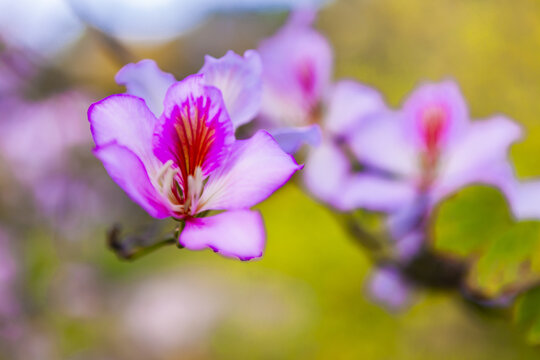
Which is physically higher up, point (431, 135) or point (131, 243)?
point (431, 135)

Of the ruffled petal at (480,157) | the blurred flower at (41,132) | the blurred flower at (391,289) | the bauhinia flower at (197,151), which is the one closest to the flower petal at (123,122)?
the bauhinia flower at (197,151)

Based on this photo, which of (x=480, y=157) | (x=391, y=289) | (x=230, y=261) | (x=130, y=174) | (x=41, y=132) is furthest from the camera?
(x=230, y=261)

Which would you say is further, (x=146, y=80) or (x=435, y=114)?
(x=435, y=114)

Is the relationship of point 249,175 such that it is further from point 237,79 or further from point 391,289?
point 391,289

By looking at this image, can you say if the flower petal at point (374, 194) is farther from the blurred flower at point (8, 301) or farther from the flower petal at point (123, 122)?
the blurred flower at point (8, 301)

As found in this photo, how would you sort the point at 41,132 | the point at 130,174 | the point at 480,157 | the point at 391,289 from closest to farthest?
1. the point at 130,174
2. the point at 480,157
3. the point at 391,289
4. the point at 41,132

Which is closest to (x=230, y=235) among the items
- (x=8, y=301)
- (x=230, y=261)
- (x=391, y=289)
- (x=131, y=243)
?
(x=131, y=243)

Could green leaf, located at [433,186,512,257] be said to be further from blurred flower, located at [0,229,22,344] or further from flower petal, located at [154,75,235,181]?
blurred flower, located at [0,229,22,344]
